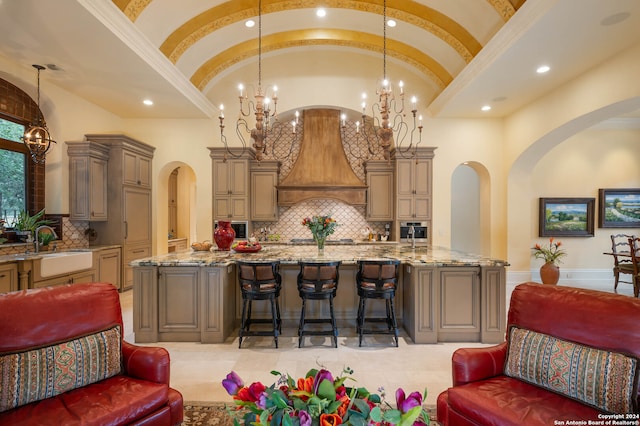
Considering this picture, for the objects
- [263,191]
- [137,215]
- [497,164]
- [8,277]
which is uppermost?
[497,164]

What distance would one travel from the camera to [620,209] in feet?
22.4

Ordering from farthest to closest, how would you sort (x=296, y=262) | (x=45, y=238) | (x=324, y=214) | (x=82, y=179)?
1. (x=324, y=214)
2. (x=82, y=179)
3. (x=45, y=238)
4. (x=296, y=262)

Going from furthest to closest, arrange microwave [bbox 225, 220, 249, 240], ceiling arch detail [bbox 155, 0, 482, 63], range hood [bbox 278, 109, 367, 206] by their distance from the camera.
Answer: range hood [bbox 278, 109, 367, 206]
microwave [bbox 225, 220, 249, 240]
ceiling arch detail [bbox 155, 0, 482, 63]

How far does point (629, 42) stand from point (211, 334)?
6258 millimetres

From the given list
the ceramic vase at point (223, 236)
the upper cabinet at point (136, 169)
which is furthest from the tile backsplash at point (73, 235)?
the ceramic vase at point (223, 236)

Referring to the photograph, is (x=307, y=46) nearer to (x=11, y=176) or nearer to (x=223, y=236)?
(x=223, y=236)

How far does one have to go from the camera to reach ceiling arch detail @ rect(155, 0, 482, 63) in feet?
15.9

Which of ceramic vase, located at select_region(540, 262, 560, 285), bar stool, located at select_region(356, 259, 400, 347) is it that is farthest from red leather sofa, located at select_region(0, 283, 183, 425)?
ceramic vase, located at select_region(540, 262, 560, 285)

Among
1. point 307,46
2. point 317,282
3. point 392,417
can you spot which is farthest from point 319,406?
point 307,46

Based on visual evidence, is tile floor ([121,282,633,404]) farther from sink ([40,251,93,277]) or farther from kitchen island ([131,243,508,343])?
sink ([40,251,93,277])

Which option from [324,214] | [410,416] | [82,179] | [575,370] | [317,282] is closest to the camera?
[410,416]

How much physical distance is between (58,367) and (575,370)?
2.83 m

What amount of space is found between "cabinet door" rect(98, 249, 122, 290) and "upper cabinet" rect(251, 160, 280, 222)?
2623mm

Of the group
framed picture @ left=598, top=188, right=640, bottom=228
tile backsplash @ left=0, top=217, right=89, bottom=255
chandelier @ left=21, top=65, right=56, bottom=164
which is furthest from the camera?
framed picture @ left=598, top=188, right=640, bottom=228
